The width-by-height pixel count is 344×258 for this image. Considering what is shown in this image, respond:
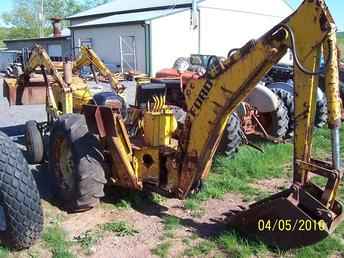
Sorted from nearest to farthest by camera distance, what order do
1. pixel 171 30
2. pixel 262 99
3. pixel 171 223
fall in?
pixel 171 223, pixel 262 99, pixel 171 30

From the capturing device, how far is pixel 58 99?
288 inches

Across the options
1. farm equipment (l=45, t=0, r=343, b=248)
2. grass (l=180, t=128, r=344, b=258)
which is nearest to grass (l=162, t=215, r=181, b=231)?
farm equipment (l=45, t=0, r=343, b=248)

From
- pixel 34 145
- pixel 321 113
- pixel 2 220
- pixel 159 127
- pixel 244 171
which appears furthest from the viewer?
pixel 321 113

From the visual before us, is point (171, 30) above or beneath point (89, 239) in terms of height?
above

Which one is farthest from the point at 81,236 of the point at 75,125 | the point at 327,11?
the point at 327,11

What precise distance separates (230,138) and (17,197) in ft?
11.8

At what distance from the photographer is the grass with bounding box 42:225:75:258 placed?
4.09m

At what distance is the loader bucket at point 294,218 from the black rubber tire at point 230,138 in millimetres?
2366

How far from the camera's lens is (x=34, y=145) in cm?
681

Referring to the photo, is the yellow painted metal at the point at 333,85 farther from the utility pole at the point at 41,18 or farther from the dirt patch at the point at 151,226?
the utility pole at the point at 41,18

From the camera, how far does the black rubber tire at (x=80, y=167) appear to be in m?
4.74

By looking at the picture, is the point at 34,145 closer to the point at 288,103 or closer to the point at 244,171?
the point at 244,171

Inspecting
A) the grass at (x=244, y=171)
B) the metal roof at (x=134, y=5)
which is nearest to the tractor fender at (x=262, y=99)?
the grass at (x=244, y=171)

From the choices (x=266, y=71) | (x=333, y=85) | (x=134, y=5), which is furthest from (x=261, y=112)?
(x=134, y=5)
